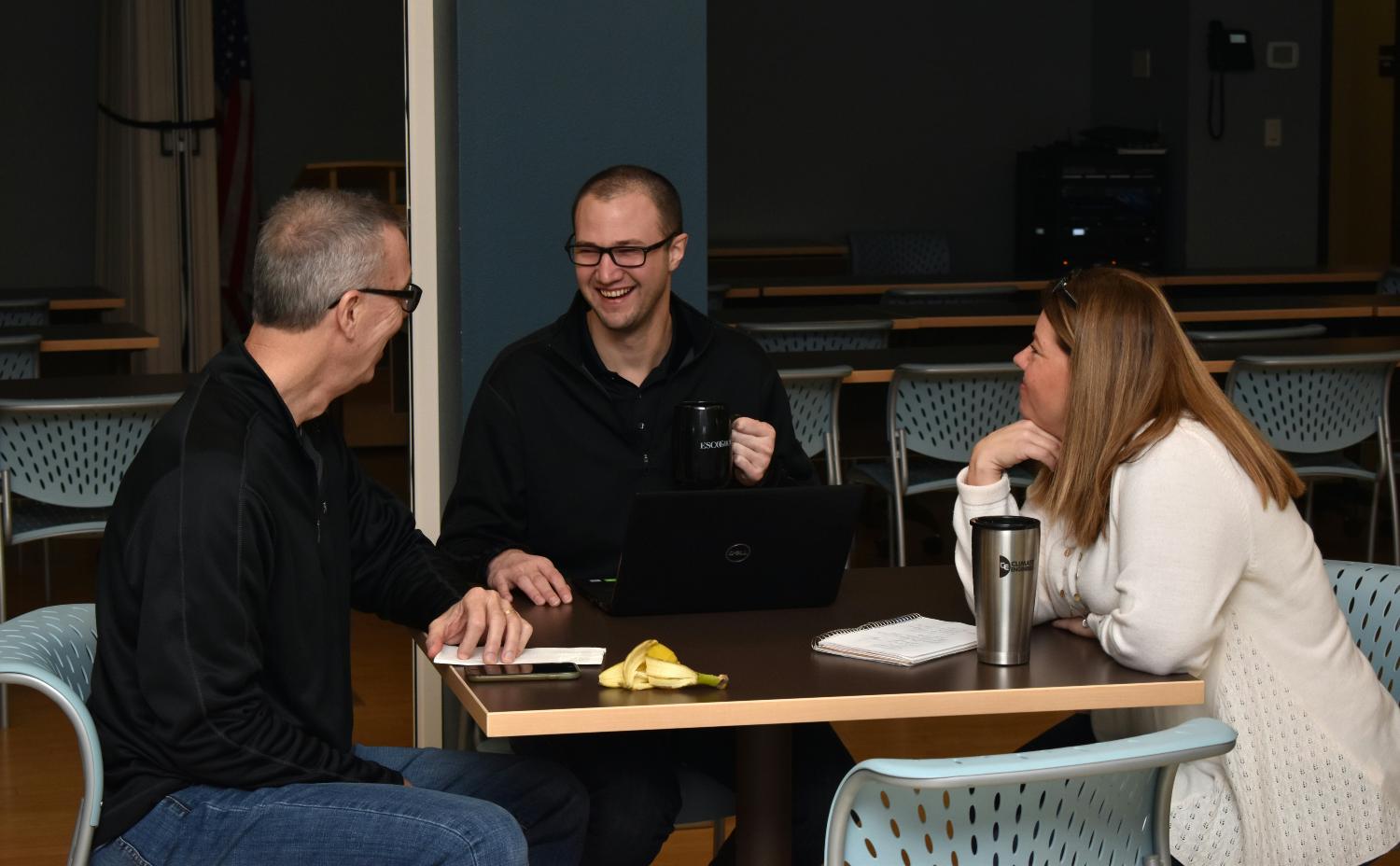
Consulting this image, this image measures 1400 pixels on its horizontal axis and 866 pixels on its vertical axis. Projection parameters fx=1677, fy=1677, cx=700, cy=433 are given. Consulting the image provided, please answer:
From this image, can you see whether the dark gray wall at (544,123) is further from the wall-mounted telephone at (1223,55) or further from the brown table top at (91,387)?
the wall-mounted telephone at (1223,55)

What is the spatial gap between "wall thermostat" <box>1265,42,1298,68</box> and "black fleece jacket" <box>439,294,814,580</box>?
26.6 feet

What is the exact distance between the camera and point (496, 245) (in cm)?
333

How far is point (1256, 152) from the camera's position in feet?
33.2

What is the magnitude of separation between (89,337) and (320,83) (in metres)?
4.70

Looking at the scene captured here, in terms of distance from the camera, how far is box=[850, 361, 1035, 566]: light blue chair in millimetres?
4895

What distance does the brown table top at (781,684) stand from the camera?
1845 mm

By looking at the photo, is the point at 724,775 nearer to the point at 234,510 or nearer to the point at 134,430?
the point at 234,510

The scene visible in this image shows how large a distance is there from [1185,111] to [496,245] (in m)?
7.60

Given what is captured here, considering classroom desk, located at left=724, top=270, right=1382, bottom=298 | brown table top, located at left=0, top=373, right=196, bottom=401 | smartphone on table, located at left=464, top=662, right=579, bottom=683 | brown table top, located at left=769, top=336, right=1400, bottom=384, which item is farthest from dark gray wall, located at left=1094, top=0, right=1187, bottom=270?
smartphone on table, located at left=464, top=662, right=579, bottom=683

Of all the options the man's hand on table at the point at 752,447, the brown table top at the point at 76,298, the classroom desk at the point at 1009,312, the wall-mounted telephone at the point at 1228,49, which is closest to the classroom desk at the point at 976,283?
the classroom desk at the point at 1009,312

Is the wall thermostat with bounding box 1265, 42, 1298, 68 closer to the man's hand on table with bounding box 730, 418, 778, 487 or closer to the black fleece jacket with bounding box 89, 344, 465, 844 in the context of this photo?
the man's hand on table with bounding box 730, 418, 778, 487

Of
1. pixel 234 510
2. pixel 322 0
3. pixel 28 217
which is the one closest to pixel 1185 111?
pixel 322 0

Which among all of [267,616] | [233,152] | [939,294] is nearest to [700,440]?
[267,616]

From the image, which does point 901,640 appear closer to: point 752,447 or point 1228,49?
point 752,447
